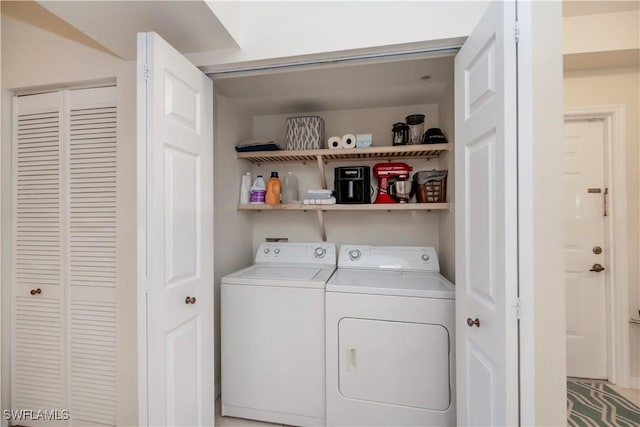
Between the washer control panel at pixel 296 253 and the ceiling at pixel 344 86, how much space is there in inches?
48.0

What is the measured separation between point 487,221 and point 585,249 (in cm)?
195

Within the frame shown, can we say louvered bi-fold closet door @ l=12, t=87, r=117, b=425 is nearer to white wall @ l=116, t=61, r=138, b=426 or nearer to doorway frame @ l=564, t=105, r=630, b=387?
white wall @ l=116, t=61, r=138, b=426

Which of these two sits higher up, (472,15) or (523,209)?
(472,15)

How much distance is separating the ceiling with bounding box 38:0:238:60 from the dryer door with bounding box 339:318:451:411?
5.64ft

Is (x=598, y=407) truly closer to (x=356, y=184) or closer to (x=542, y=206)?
(x=542, y=206)

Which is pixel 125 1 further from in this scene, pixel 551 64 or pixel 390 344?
pixel 390 344

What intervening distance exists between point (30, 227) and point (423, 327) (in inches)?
99.1

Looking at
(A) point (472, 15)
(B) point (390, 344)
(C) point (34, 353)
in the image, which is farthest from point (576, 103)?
(C) point (34, 353)

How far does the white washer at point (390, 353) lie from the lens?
64.6 inches

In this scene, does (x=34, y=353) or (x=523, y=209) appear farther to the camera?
(x=34, y=353)

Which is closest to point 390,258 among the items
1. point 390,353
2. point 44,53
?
point 390,353

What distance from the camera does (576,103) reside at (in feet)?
7.27

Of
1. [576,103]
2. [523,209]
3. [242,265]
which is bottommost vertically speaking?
[242,265]

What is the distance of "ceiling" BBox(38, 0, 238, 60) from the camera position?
1197 mm
